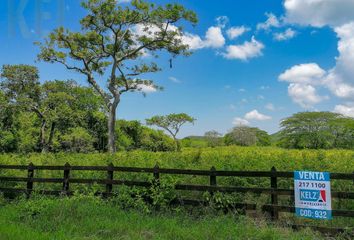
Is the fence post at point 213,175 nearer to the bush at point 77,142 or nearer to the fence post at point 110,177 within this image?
the fence post at point 110,177

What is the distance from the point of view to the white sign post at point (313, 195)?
8.02m

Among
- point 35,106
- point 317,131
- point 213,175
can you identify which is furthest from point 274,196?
Result: point 317,131

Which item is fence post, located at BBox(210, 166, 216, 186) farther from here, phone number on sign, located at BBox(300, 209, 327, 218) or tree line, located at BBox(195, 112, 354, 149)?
tree line, located at BBox(195, 112, 354, 149)

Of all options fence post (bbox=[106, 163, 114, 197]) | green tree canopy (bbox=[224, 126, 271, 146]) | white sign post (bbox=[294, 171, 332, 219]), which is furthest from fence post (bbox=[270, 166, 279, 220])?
green tree canopy (bbox=[224, 126, 271, 146])

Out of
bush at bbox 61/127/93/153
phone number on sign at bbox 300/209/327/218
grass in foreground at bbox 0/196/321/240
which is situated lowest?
grass in foreground at bbox 0/196/321/240

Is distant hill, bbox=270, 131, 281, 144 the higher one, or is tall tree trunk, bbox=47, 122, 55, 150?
distant hill, bbox=270, 131, 281, 144

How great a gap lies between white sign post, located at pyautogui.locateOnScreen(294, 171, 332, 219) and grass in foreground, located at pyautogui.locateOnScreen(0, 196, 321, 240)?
20.0 inches

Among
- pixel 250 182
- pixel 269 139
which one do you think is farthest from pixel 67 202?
pixel 269 139

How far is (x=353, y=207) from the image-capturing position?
28.7 feet

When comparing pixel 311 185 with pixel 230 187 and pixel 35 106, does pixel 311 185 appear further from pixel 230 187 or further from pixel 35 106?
pixel 35 106

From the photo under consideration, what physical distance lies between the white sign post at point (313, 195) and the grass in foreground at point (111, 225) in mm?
509

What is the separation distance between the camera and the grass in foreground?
720cm

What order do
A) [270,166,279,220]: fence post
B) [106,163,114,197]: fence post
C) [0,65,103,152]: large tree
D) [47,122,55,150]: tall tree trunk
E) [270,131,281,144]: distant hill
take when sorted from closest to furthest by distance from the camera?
[270,166,279,220]: fence post < [106,163,114,197]: fence post < [0,65,103,152]: large tree < [47,122,55,150]: tall tree trunk < [270,131,281,144]: distant hill

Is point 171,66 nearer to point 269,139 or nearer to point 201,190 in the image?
point 201,190
